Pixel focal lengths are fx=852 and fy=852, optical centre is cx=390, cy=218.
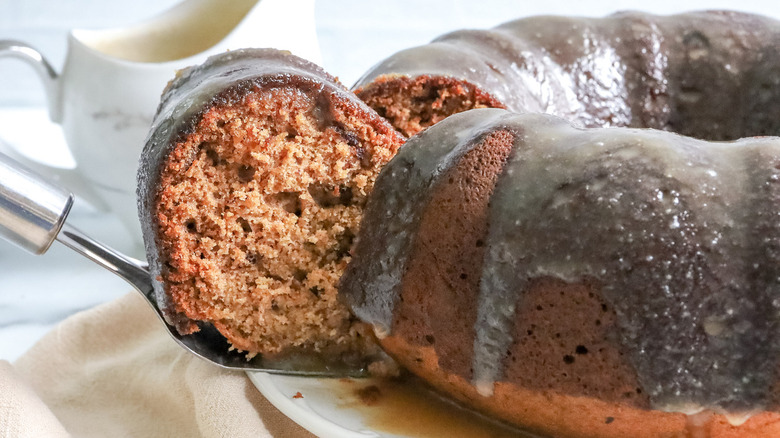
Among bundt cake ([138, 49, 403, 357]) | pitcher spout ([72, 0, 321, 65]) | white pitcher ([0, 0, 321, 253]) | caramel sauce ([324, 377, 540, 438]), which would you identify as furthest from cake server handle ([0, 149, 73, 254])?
pitcher spout ([72, 0, 321, 65])

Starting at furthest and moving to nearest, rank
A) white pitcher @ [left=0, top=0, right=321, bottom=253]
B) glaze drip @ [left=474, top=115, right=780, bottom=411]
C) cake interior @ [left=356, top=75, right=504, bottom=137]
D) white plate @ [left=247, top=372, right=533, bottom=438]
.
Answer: white pitcher @ [left=0, top=0, right=321, bottom=253], cake interior @ [left=356, top=75, right=504, bottom=137], white plate @ [left=247, top=372, right=533, bottom=438], glaze drip @ [left=474, top=115, right=780, bottom=411]

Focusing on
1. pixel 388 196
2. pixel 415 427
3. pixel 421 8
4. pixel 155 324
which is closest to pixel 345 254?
pixel 388 196

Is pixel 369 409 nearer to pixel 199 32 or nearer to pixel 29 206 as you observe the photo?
pixel 29 206

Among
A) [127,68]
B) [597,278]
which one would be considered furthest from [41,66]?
[597,278]

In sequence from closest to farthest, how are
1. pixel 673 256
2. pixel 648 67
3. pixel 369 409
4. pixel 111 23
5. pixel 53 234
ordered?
pixel 673 256 → pixel 369 409 → pixel 53 234 → pixel 648 67 → pixel 111 23

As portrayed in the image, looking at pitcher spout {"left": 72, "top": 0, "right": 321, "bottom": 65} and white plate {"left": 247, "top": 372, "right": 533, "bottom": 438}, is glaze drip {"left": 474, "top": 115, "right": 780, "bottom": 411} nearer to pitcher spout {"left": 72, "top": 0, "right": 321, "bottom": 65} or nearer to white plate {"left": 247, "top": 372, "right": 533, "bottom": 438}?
white plate {"left": 247, "top": 372, "right": 533, "bottom": 438}

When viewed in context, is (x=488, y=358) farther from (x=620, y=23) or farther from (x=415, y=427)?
(x=620, y=23)

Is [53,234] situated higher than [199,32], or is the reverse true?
[199,32]
